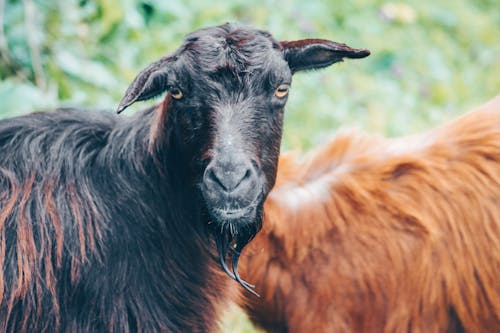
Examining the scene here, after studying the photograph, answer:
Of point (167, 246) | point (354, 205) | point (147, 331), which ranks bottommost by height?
point (147, 331)

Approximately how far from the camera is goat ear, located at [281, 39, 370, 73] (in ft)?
12.8

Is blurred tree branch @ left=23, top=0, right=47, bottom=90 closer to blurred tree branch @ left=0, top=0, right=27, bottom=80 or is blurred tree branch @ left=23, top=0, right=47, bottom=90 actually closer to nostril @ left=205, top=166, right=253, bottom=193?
blurred tree branch @ left=0, top=0, right=27, bottom=80

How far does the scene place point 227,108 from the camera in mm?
3650

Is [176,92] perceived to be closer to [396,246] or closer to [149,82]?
[149,82]

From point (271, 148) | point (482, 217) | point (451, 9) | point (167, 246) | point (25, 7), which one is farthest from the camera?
point (451, 9)

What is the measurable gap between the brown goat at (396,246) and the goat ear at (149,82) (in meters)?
1.09

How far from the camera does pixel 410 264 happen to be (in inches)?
180

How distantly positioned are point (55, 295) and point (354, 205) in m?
1.67

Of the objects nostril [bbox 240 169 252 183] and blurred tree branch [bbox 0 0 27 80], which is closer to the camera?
nostril [bbox 240 169 252 183]

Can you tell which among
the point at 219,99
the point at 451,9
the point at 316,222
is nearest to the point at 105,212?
the point at 219,99

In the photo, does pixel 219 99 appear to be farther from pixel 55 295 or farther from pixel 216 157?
pixel 55 295

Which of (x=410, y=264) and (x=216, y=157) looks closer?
(x=216, y=157)

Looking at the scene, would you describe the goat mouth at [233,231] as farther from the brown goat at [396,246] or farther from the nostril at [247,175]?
the brown goat at [396,246]

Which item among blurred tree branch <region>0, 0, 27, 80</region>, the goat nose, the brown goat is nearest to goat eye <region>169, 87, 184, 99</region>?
the goat nose
